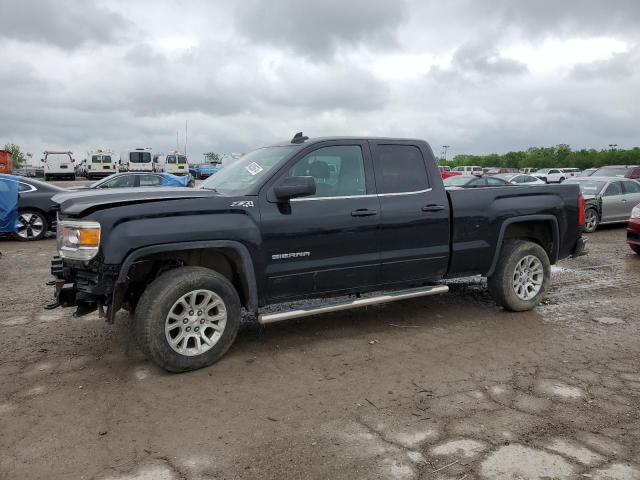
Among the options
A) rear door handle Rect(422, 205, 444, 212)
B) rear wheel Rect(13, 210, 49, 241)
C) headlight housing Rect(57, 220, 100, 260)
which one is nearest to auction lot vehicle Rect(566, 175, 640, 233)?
rear door handle Rect(422, 205, 444, 212)

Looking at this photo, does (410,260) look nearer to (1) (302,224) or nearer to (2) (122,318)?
(1) (302,224)

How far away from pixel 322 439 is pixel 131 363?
82.4 inches

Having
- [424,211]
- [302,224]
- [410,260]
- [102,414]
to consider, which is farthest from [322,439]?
[424,211]

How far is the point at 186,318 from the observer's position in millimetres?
4336

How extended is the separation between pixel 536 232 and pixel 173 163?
127 feet

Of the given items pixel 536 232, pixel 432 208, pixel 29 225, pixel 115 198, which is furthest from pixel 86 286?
pixel 29 225

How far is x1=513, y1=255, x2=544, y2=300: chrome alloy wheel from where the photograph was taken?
610 centimetres

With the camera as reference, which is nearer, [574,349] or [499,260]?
[574,349]

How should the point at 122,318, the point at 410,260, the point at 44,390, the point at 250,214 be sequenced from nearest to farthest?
1. the point at 44,390
2. the point at 250,214
3. the point at 410,260
4. the point at 122,318

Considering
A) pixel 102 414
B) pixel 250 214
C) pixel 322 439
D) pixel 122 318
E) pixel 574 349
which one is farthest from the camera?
pixel 122 318

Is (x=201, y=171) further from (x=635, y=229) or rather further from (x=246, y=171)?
(x=246, y=171)

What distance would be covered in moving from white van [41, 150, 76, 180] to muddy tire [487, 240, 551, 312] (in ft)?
131

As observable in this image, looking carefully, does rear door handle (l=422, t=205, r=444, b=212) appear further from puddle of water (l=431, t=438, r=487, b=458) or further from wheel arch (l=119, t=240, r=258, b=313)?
puddle of water (l=431, t=438, r=487, b=458)

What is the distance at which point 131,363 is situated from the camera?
4.60 metres
